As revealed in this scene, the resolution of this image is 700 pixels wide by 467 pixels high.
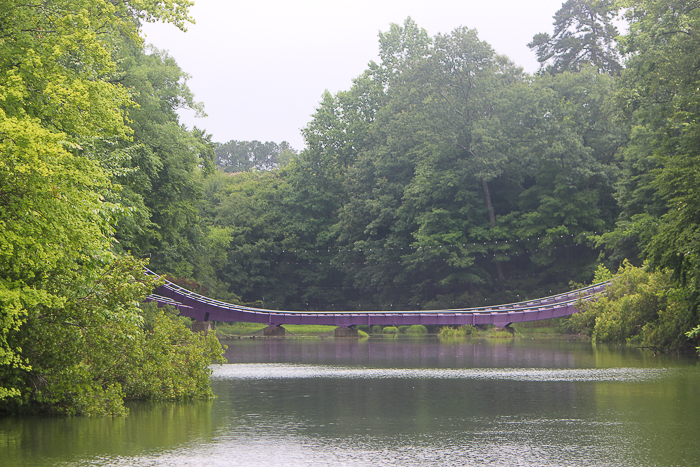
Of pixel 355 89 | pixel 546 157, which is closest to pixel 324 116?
pixel 355 89

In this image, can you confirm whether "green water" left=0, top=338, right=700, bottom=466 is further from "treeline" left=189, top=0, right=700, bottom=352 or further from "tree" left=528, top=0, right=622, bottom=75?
"tree" left=528, top=0, right=622, bottom=75

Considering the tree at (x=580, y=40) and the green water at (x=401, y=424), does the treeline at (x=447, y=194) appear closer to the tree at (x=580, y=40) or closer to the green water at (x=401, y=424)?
the tree at (x=580, y=40)

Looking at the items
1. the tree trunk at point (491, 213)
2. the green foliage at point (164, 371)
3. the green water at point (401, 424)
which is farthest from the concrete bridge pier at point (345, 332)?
the green foliage at point (164, 371)

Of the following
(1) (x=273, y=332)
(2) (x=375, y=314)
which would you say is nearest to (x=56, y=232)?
(2) (x=375, y=314)

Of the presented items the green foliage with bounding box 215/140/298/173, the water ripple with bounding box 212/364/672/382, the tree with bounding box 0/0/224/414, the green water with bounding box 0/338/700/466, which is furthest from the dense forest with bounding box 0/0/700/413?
the green foliage with bounding box 215/140/298/173

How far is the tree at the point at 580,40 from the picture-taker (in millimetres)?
67875

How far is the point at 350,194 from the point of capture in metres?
65.4

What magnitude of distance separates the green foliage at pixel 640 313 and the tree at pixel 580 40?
34.0 m

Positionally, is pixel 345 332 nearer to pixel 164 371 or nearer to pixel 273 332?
pixel 273 332

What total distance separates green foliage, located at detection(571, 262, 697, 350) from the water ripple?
4.77 metres

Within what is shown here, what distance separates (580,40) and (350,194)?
24.4 m

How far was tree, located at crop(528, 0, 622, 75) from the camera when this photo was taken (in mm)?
67875

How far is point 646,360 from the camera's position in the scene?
2583cm

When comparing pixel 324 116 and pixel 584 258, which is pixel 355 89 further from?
pixel 584 258
